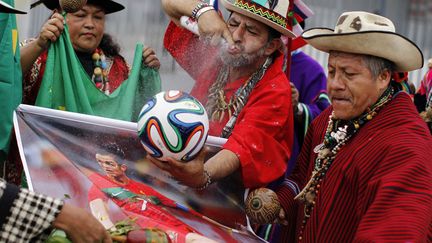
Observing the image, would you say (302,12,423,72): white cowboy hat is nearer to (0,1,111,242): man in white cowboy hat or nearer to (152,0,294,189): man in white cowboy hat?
(152,0,294,189): man in white cowboy hat

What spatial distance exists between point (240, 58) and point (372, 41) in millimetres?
1125

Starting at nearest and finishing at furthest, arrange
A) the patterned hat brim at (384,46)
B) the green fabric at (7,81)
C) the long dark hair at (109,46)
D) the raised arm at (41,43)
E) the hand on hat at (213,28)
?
the patterned hat brim at (384,46)
the green fabric at (7,81)
the raised arm at (41,43)
the hand on hat at (213,28)
the long dark hair at (109,46)

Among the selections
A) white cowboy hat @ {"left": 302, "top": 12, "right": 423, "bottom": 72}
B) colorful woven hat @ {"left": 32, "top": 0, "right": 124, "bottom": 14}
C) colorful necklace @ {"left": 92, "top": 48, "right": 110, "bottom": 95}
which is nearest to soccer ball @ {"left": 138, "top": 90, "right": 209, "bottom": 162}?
white cowboy hat @ {"left": 302, "top": 12, "right": 423, "bottom": 72}

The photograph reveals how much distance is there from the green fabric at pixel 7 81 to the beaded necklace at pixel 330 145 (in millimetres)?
1522

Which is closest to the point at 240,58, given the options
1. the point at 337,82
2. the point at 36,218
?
the point at 337,82

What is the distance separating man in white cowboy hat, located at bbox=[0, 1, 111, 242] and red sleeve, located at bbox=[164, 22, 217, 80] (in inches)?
84.7

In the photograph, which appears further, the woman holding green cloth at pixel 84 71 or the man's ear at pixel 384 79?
the woman holding green cloth at pixel 84 71

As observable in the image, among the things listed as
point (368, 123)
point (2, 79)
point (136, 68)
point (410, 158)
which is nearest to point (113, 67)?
point (136, 68)

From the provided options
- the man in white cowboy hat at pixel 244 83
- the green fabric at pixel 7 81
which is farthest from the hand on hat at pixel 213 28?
the green fabric at pixel 7 81

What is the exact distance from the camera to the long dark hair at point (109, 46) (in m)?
6.79

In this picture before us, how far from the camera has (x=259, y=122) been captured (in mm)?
6000

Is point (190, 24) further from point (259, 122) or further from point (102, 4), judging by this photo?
point (259, 122)

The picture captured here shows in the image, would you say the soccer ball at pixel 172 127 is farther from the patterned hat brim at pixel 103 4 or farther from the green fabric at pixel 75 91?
the patterned hat brim at pixel 103 4

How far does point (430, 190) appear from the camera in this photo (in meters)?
4.89
